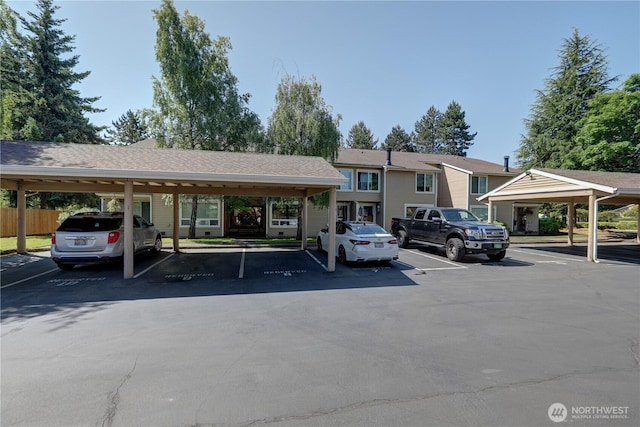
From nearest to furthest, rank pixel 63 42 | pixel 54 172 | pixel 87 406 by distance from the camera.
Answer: pixel 87 406, pixel 54 172, pixel 63 42

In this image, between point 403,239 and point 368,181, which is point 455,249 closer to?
point 403,239

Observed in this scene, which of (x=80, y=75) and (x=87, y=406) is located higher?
(x=80, y=75)

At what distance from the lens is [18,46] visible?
2453 centimetres

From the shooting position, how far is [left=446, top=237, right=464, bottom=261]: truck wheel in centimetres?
1175

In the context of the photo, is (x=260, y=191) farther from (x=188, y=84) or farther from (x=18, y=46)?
(x=18, y=46)

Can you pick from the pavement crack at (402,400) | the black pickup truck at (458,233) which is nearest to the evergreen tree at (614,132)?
the black pickup truck at (458,233)

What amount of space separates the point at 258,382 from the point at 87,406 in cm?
160

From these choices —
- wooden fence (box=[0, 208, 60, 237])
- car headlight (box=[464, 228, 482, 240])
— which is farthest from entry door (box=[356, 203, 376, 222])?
wooden fence (box=[0, 208, 60, 237])

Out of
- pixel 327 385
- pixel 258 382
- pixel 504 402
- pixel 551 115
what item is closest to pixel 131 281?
pixel 258 382

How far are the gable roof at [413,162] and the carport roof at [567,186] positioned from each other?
8461 millimetres

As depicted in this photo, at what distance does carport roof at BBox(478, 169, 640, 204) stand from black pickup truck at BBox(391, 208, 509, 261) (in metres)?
3.78

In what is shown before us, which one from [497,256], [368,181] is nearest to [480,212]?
[368,181]

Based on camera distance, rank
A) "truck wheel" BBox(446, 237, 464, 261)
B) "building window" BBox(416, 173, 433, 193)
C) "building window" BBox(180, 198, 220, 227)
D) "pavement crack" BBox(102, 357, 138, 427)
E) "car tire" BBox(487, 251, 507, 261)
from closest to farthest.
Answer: "pavement crack" BBox(102, 357, 138, 427) → "truck wheel" BBox(446, 237, 464, 261) → "car tire" BBox(487, 251, 507, 261) → "building window" BBox(180, 198, 220, 227) → "building window" BBox(416, 173, 433, 193)

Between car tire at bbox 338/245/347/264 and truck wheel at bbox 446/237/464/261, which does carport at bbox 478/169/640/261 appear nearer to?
truck wheel at bbox 446/237/464/261
